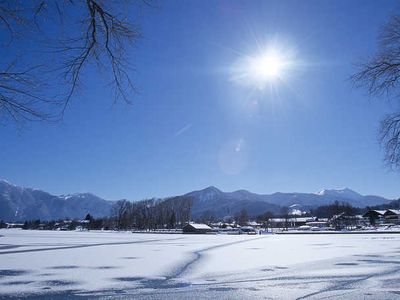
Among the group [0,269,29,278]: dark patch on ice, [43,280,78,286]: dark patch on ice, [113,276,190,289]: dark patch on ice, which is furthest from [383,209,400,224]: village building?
[43,280,78,286]: dark patch on ice

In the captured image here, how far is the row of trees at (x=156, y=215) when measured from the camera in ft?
440

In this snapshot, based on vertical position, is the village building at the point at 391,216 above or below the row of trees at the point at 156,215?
below

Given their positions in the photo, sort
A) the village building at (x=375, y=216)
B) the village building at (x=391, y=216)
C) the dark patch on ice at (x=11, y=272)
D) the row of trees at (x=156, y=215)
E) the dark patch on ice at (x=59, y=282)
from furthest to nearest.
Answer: the row of trees at (x=156, y=215), the village building at (x=375, y=216), the village building at (x=391, y=216), the dark patch on ice at (x=11, y=272), the dark patch on ice at (x=59, y=282)

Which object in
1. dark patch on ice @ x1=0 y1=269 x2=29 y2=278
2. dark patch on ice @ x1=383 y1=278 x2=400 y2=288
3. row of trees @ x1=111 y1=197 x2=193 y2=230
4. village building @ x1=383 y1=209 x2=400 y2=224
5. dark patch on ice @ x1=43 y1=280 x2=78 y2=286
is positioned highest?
row of trees @ x1=111 y1=197 x2=193 y2=230

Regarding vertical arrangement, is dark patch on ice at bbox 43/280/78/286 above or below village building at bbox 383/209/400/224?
below

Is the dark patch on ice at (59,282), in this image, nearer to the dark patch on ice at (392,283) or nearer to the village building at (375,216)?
the dark patch on ice at (392,283)

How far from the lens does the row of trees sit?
134m

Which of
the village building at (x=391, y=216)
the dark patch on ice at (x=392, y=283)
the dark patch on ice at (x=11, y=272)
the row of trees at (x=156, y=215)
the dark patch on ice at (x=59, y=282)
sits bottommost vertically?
the dark patch on ice at (x=392, y=283)

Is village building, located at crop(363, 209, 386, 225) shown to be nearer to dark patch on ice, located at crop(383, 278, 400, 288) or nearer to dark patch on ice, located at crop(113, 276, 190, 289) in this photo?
dark patch on ice, located at crop(383, 278, 400, 288)

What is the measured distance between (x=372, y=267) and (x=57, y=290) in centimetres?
870

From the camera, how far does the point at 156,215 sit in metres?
137

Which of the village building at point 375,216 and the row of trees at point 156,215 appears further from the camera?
the row of trees at point 156,215

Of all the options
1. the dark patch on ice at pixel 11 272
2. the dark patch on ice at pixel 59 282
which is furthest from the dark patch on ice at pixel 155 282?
the dark patch on ice at pixel 11 272

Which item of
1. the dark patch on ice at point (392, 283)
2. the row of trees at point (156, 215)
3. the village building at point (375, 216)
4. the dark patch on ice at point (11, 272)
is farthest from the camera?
the row of trees at point (156, 215)
